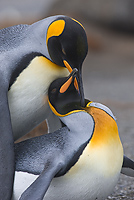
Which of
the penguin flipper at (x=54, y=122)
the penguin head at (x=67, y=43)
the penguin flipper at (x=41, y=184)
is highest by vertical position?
the penguin head at (x=67, y=43)

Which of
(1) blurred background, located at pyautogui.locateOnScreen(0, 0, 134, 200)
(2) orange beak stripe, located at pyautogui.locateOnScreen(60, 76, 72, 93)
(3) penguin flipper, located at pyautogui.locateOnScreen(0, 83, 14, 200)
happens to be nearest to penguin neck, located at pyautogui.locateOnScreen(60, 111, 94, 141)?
(2) orange beak stripe, located at pyautogui.locateOnScreen(60, 76, 72, 93)

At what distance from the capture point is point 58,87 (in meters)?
1.63

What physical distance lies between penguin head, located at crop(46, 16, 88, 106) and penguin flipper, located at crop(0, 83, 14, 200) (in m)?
0.26

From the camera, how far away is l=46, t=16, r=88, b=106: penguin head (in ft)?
5.12

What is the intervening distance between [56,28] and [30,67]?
0.62 ft

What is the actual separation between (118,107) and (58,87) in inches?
145

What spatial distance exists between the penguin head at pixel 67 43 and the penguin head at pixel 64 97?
0.09ft

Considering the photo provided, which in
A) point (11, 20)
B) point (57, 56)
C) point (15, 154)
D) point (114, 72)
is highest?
point (57, 56)

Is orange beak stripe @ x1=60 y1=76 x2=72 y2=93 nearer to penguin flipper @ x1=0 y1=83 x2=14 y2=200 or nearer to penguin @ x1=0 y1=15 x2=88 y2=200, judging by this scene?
penguin @ x1=0 y1=15 x2=88 y2=200

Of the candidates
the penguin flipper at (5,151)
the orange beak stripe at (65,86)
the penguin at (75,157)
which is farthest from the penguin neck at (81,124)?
the penguin flipper at (5,151)

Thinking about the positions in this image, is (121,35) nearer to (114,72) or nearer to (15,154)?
(114,72)

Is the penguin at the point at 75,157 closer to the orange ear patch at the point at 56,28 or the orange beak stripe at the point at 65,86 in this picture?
the orange beak stripe at the point at 65,86

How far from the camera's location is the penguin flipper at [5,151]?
58.6 inches

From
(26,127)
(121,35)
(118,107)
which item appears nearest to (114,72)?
(121,35)
